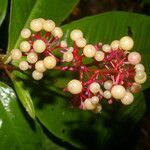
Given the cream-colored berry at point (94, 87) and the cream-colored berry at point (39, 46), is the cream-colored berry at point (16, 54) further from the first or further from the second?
the cream-colored berry at point (94, 87)

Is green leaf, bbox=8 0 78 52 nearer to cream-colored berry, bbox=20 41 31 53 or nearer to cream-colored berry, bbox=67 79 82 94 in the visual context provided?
cream-colored berry, bbox=20 41 31 53

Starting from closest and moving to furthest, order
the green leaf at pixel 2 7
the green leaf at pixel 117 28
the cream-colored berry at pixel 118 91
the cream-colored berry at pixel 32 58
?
1. the cream-colored berry at pixel 118 91
2. the cream-colored berry at pixel 32 58
3. the green leaf at pixel 2 7
4. the green leaf at pixel 117 28

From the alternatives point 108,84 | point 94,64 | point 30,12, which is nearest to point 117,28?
point 30,12

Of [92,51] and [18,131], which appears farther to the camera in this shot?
[18,131]

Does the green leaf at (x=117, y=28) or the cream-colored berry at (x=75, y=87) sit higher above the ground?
the green leaf at (x=117, y=28)

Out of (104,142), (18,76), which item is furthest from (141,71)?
(104,142)

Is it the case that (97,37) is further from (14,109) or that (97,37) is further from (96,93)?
(96,93)

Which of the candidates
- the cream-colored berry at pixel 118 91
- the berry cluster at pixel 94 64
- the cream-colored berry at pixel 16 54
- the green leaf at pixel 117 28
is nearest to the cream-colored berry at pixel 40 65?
the berry cluster at pixel 94 64

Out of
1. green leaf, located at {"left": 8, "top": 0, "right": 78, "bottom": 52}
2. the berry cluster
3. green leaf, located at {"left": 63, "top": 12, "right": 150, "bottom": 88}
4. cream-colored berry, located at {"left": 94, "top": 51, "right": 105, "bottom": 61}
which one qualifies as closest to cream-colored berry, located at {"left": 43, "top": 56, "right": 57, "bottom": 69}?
the berry cluster
